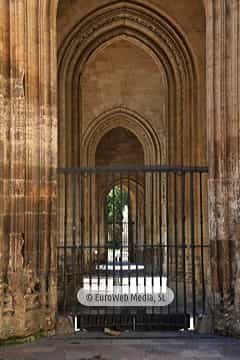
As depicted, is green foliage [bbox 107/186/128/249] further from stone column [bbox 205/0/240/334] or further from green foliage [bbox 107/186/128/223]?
stone column [bbox 205/0/240/334]

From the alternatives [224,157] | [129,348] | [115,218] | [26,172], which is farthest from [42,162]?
[115,218]

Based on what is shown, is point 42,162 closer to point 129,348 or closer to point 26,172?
point 26,172

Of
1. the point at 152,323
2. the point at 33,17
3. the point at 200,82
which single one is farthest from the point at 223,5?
the point at 152,323

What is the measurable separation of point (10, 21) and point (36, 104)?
52.5 inches

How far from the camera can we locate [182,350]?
809 cm

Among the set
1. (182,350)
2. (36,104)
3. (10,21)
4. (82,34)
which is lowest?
(182,350)

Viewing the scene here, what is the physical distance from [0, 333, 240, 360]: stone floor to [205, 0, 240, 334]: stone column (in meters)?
0.67

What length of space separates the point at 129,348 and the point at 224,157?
3311 mm

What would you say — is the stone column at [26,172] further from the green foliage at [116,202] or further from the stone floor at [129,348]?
the green foliage at [116,202]

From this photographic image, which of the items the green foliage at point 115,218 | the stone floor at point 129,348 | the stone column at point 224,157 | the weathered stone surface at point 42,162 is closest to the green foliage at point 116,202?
the green foliage at point 115,218

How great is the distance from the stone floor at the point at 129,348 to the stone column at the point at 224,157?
0.67 metres

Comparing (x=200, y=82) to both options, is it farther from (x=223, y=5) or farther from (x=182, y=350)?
(x=182, y=350)

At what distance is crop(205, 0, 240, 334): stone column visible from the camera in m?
8.98

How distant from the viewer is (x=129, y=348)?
8.25m
